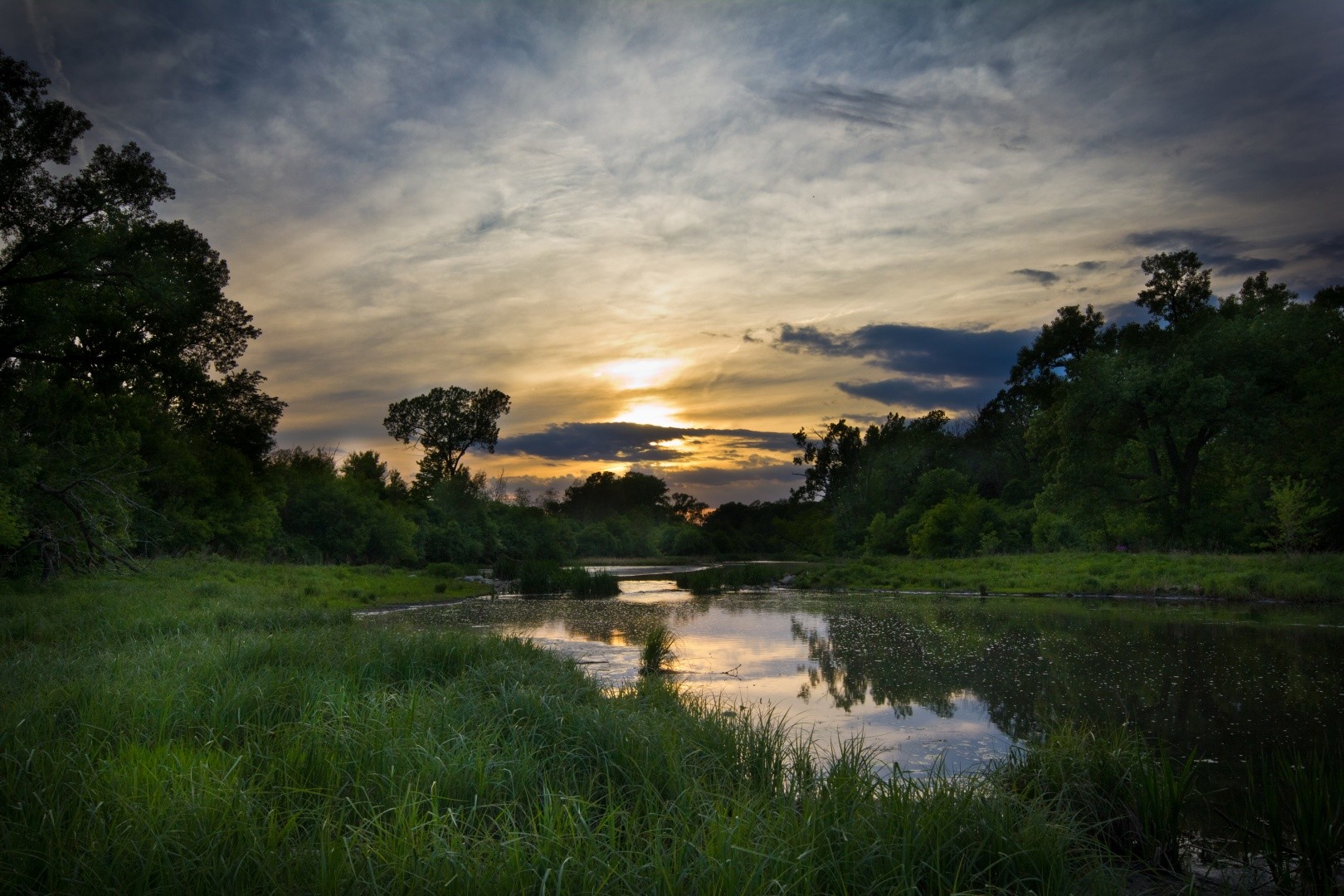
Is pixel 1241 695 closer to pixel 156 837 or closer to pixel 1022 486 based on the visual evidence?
pixel 156 837

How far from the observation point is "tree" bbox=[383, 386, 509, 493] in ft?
197

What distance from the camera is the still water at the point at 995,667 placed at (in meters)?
7.89

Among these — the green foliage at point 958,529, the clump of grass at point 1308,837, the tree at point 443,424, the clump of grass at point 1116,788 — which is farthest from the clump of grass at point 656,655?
the tree at point 443,424

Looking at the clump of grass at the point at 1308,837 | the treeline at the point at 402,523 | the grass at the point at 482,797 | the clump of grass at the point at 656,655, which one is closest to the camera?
the grass at the point at 482,797

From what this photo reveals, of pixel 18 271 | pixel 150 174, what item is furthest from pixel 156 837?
pixel 150 174

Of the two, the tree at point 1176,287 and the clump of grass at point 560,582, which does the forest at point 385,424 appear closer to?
the tree at point 1176,287

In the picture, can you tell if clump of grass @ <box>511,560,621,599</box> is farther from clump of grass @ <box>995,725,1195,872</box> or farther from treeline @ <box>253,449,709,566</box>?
clump of grass @ <box>995,725,1195,872</box>

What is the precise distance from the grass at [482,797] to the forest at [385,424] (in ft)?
40.1

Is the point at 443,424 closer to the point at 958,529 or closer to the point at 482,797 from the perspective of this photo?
the point at 958,529

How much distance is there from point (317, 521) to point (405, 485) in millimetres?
14618

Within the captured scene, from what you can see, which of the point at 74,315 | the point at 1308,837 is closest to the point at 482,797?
the point at 1308,837

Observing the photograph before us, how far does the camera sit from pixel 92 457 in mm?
21453

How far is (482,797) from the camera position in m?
4.65

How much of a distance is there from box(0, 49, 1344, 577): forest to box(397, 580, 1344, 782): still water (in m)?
9.65
